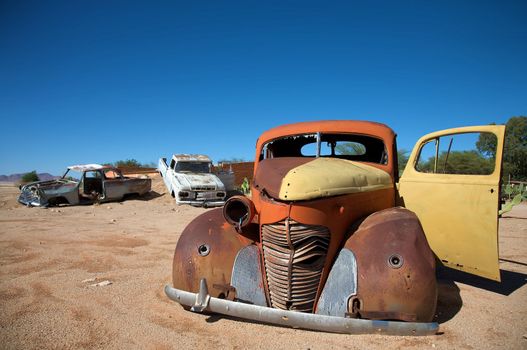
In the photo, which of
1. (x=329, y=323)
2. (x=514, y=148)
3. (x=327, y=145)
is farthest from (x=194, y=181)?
(x=514, y=148)

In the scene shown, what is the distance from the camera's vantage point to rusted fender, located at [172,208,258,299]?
2.83 m

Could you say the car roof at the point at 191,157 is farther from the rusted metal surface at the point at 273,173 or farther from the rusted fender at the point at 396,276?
the rusted fender at the point at 396,276

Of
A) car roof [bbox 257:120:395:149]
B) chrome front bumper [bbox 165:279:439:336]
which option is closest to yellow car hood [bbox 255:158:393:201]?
car roof [bbox 257:120:395:149]

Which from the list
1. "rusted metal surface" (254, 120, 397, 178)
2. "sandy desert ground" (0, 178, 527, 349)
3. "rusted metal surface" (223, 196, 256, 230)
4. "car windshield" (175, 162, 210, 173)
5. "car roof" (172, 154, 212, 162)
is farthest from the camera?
"car roof" (172, 154, 212, 162)

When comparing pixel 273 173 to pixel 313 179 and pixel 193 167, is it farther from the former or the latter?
pixel 193 167

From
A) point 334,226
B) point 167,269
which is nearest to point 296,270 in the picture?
point 334,226

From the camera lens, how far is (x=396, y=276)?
7.82 ft

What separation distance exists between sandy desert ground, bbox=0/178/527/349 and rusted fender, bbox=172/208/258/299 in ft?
0.98

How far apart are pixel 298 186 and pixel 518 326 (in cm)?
223

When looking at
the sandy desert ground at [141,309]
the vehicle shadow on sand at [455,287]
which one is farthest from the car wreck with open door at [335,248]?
the vehicle shadow on sand at [455,287]

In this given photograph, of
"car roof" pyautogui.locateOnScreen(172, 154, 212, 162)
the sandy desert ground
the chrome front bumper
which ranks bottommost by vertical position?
the sandy desert ground

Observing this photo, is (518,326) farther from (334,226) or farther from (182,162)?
(182,162)

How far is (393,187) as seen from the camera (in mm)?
3707

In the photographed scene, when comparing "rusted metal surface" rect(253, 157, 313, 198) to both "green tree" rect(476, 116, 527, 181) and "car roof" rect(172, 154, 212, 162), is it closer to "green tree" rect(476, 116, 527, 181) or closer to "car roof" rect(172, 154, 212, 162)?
"car roof" rect(172, 154, 212, 162)
